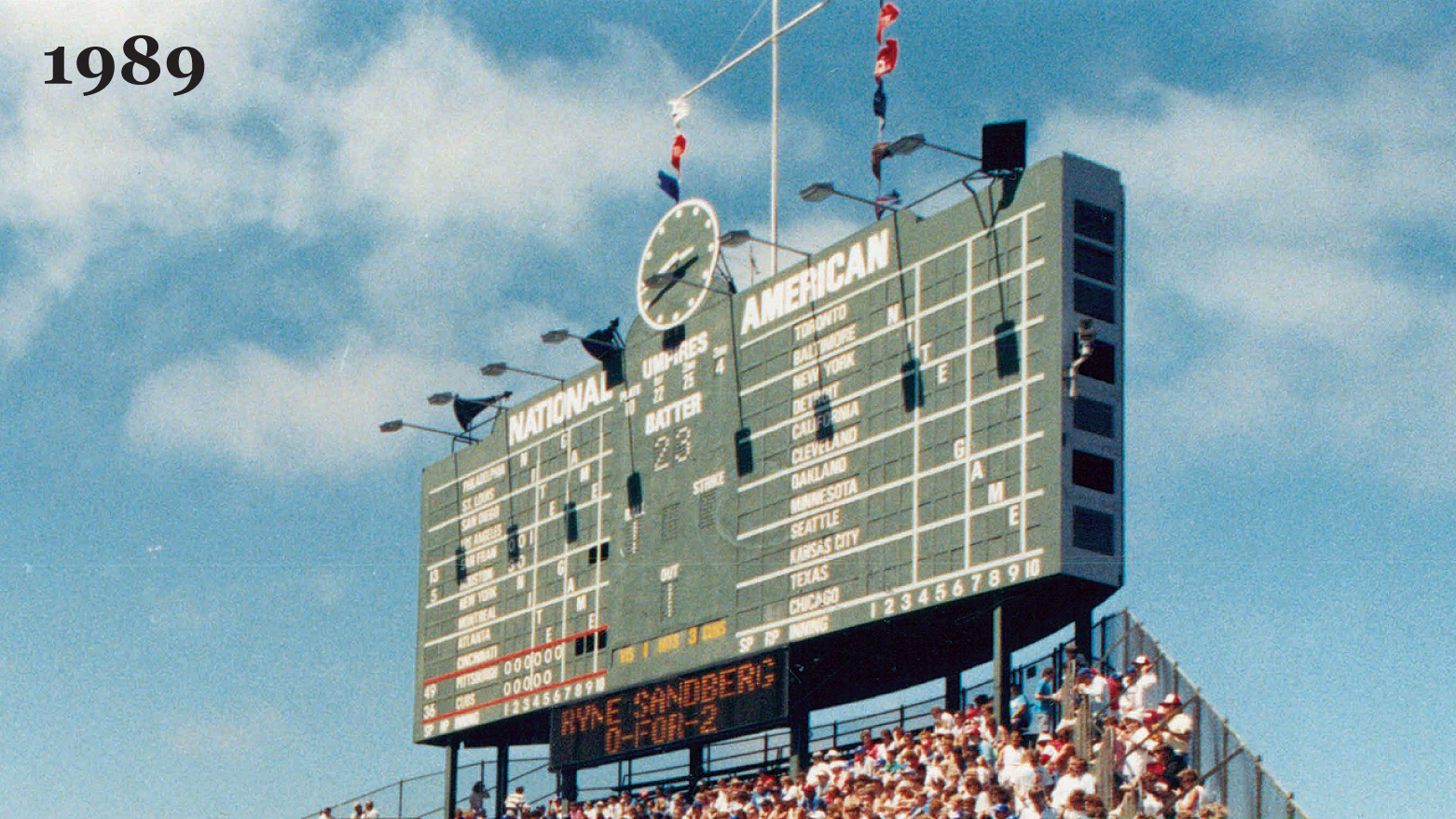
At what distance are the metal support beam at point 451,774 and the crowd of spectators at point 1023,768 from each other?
24.9 ft

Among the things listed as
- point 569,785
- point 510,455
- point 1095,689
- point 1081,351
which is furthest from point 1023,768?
point 510,455

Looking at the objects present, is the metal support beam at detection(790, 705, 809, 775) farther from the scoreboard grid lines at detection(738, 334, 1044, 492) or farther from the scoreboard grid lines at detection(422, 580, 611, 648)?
the scoreboard grid lines at detection(422, 580, 611, 648)

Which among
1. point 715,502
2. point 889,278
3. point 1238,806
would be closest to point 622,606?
point 715,502

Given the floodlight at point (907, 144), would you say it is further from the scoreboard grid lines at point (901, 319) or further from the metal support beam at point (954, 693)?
the metal support beam at point (954, 693)

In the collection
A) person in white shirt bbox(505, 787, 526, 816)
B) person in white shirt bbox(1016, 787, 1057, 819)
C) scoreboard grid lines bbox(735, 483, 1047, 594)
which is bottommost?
person in white shirt bbox(1016, 787, 1057, 819)

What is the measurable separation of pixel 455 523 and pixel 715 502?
7.41 metres

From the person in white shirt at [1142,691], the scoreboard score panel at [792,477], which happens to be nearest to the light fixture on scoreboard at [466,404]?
the scoreboard score panel at [792,477]

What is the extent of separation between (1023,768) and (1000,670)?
3.39 m

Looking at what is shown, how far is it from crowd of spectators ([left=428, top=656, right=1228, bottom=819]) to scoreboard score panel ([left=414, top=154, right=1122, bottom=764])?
1253 mm

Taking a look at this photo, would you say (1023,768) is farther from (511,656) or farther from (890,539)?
(511,656)

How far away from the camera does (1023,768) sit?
68.0ft

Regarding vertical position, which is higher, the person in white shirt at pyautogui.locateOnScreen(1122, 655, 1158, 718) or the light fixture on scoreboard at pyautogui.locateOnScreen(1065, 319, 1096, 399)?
the light fixture on scoreboard at pyautogui.locateOnScreen(1065, 319, 1096, 399)

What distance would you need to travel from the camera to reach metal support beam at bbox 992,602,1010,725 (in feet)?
78.4

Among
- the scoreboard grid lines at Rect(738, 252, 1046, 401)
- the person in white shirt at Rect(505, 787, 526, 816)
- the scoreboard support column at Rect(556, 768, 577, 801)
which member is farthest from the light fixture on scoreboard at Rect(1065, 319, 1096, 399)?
the person in white shirt at Rect(505, 787, 526, 816)
